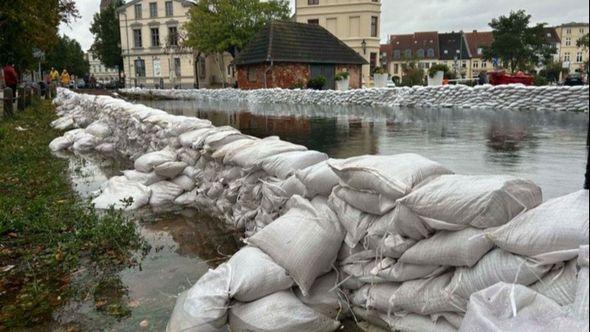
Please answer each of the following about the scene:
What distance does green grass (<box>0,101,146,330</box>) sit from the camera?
2789 millimetres

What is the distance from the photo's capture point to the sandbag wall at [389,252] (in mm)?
1686

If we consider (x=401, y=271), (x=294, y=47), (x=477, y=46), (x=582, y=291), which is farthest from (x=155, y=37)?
(x=582, y=291)

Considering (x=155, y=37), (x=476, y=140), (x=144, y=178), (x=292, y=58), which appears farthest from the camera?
(x=155, y=37)

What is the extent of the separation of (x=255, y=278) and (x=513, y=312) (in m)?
1.18

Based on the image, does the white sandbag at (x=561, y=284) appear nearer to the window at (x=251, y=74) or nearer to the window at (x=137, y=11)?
the window at (x=251, y=74)

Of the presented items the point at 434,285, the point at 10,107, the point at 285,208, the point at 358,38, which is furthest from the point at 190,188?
the point at 358,38

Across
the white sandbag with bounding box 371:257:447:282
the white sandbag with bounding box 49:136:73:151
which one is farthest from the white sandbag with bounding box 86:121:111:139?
the white sandbag with bounding box 371:257:447:282

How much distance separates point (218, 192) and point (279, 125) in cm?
723

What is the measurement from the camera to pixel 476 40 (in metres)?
76.0

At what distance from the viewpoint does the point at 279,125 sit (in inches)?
452

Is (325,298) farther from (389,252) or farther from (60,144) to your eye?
(60,144)

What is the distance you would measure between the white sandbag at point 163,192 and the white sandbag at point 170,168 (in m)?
0.10

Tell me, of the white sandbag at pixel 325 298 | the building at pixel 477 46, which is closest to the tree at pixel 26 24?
the white sandbag at pixel 325 298

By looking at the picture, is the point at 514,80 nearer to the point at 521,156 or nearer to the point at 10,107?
the point at 521,156
